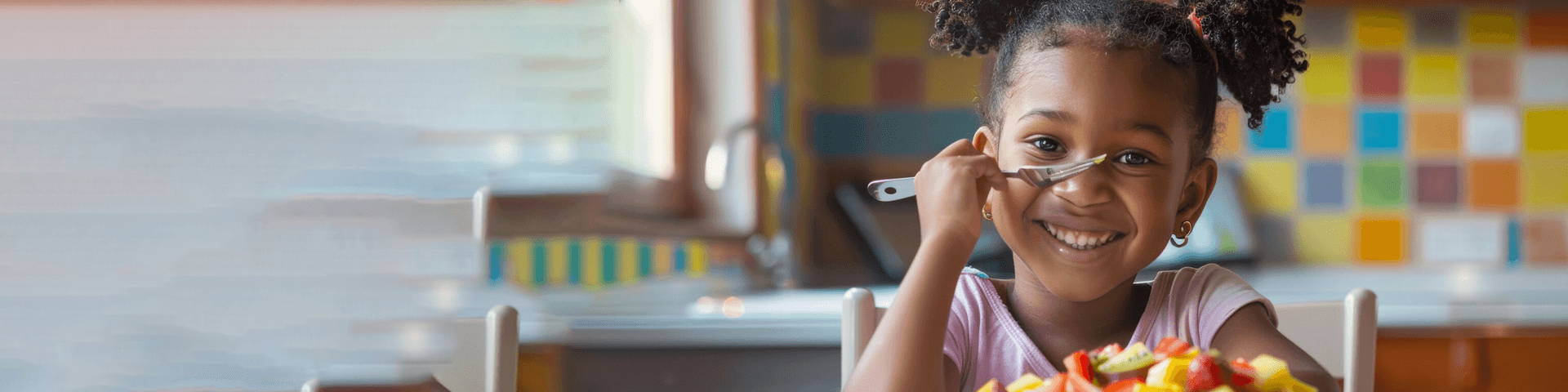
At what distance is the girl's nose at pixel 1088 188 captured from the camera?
16.4 inches

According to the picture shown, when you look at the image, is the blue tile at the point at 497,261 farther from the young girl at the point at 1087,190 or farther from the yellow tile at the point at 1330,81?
the yellow tile at the point at 1330,81

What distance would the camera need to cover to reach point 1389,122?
4.59 ft

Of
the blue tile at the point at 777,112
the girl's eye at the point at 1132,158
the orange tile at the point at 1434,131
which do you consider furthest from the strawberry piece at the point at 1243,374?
the orange tile at the point at 1434,131

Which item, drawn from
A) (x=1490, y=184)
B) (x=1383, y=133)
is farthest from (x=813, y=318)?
(x=1490, y=184)

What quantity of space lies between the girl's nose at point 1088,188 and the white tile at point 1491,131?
4.24 ft

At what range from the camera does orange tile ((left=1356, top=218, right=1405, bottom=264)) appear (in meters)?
1.41

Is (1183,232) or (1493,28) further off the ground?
(1493,28)

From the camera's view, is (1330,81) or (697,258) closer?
(697,258)

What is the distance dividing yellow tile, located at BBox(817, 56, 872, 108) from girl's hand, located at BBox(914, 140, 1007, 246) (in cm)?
98

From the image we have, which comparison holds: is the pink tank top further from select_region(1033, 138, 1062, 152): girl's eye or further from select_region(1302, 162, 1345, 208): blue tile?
select_region(1302, 162, 1345, 208): blue tile

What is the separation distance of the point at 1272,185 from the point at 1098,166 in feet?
3.78

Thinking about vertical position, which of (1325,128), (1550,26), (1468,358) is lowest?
(1468,358)

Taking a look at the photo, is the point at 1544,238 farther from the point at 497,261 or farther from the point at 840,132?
the point at 497,261

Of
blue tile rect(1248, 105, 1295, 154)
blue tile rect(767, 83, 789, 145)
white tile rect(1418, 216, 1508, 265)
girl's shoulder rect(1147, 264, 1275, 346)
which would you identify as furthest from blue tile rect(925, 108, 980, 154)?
girl's shoulder rect(1147, 264, 1275, 346)
